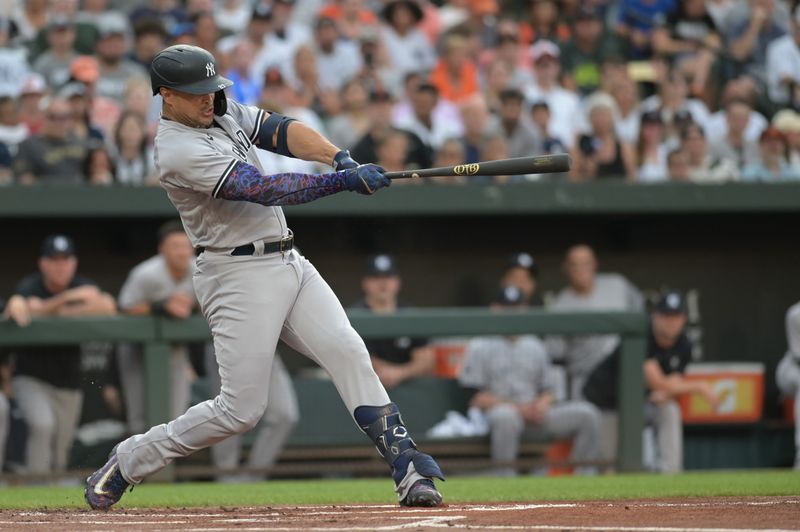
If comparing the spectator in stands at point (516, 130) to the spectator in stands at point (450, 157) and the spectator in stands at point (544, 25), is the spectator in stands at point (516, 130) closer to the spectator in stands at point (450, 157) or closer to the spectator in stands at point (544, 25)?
the spectator in stands at point (450, 157)

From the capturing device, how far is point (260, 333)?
4.79 m

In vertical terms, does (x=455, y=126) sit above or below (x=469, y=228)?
above

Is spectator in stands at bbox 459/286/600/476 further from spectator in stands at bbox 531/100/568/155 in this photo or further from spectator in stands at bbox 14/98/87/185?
spectator in stands at bbox 14/98/87/185

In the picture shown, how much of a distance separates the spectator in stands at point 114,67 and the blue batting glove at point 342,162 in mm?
5281

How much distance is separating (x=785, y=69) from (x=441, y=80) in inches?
120

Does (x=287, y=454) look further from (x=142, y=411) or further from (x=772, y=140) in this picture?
(x=772, y=140)

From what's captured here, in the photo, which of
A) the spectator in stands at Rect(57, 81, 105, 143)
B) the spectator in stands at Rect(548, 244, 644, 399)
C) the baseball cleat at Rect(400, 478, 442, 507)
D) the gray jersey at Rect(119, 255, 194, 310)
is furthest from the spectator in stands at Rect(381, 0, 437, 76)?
the baseball cleat at Rect(400, 478, 442, 507)

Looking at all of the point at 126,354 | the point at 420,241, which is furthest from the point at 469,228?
the point at 126,354

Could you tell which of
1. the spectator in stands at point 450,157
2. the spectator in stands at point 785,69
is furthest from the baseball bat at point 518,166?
the spectator in stands at point 785,69

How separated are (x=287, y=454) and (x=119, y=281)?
2355 millimetres

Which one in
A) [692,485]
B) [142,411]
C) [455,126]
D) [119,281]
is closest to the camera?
[692,485]

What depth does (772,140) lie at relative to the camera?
32.8 ft

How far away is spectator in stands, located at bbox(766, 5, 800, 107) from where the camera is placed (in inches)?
447

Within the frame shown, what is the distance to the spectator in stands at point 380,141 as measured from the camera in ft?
30.4
